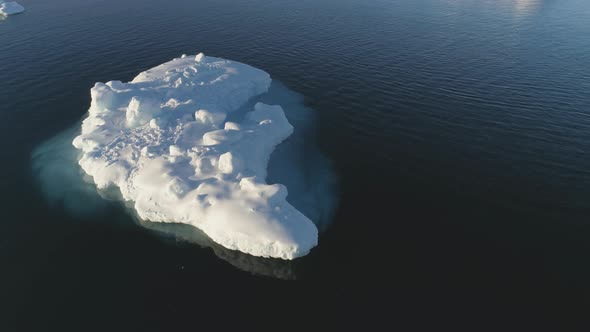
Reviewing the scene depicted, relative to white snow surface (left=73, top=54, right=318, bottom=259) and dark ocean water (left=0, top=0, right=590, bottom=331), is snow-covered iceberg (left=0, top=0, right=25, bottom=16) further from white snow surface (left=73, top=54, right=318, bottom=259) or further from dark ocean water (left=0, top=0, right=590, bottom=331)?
white snow surface (left=73, top=54, right=318, bottom=259)

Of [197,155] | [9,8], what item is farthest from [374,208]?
[9,8]

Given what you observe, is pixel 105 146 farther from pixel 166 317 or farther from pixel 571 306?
pixel 571 306

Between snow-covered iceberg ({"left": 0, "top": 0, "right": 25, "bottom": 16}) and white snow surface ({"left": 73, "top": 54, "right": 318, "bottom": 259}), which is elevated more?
snow-covered iceberg ({"left": 0, "top": 0, "right": 25, "bottom": 16})

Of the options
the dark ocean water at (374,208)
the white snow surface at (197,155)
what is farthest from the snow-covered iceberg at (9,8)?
the white snow surface at (197,155)

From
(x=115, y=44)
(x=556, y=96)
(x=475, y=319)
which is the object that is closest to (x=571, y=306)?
(x=475, y=319)

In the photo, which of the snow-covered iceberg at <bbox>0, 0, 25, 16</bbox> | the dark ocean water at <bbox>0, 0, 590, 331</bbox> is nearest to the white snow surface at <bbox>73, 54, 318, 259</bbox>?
the dark ocean water at <bbox>0, 0, 590, 331</bbox>

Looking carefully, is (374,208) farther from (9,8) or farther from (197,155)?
(9,8)

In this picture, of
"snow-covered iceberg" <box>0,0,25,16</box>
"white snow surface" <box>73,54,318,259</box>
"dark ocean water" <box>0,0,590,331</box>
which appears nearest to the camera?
"dark ocean water" <box>0,0,590,331</box>
